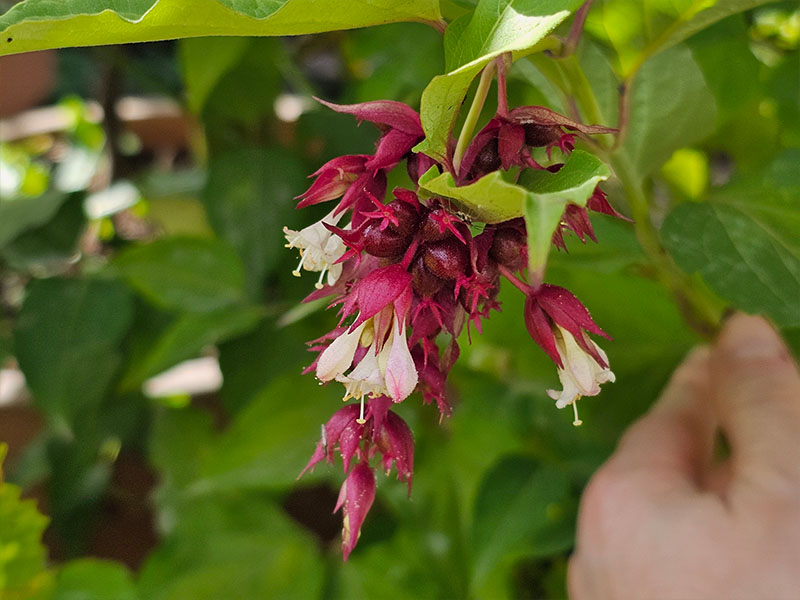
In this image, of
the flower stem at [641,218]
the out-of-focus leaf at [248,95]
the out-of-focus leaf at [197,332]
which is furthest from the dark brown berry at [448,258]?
the out-of-focus leaf at [248,95]

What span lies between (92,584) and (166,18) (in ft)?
1.70

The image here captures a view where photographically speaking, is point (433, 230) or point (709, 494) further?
point (709, 494)

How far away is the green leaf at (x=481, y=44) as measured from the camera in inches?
7.4

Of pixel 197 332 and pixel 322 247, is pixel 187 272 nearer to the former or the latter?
pixel 197 332

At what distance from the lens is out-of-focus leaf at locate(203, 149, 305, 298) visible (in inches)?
24.7

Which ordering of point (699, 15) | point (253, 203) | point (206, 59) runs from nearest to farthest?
point (699, 15)
point (206, 59)
point (253, 203)

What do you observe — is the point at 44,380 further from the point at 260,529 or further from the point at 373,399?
the point at 373,399

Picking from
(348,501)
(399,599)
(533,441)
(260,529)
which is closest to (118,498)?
(260,529)

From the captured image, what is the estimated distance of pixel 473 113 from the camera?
21 centimetres

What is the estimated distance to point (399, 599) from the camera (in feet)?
1.91

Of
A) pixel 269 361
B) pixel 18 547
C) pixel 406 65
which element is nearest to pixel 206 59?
pixel 406 65

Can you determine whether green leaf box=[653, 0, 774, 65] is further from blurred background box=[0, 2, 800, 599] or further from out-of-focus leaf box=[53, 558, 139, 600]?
out-of-focus leaf box=[53, 558, 139, 600]

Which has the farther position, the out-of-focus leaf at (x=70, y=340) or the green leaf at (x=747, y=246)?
the out-of-focus leaf at (x=70, y=340)

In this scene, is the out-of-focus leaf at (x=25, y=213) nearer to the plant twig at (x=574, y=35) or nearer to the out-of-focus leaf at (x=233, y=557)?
the out-of-focus leaf at (x=233, y=557)
